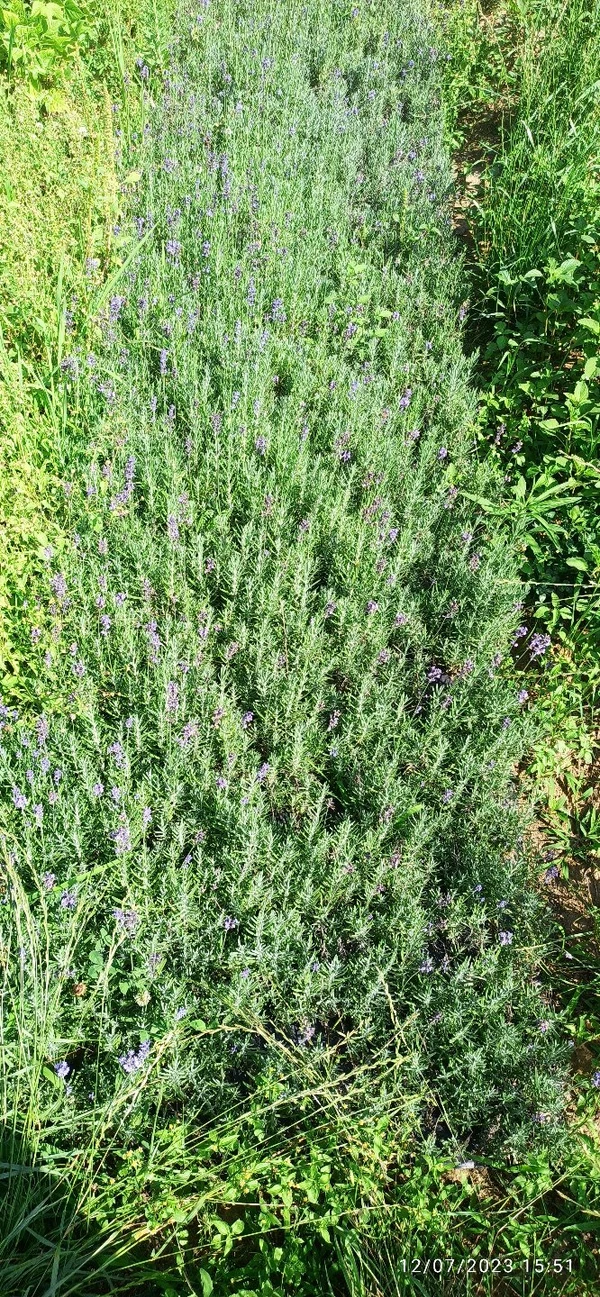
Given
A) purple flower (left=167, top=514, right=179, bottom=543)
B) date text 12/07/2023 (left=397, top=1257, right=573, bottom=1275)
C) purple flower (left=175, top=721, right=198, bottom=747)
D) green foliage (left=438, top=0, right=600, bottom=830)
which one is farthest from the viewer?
green foliage (left=438, top=0, right=600, bottom=830)

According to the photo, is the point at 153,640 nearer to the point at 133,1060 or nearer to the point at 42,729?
the point at 42,729

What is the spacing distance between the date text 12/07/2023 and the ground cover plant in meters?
0.09

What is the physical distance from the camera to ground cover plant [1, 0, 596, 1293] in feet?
7.25

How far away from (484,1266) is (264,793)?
57.6 inches

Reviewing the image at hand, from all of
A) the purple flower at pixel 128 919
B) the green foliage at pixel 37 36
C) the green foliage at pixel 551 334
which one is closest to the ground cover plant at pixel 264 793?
the purple flower at pixel 128 919

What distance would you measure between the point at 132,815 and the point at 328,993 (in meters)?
0.81


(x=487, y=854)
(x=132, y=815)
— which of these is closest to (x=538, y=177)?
(x=487, y=854)

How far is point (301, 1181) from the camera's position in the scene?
2221mm

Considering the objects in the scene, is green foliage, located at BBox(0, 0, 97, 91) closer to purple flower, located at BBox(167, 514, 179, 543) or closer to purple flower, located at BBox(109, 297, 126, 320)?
purple flower, located at BBox(109, 297, 126, 320)

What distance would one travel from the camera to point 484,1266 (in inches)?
87.7

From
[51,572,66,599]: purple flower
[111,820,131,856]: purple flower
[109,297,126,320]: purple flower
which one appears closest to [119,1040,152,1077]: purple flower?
[111,820,131,856]: purple flower

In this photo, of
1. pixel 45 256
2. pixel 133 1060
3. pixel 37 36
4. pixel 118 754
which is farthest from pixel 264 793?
pixel 37 36

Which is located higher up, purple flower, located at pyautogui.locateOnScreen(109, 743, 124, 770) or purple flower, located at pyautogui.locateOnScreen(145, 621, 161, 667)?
purple flower, located at pyautogui.locateOnScreen(145, 621, 161, 667)

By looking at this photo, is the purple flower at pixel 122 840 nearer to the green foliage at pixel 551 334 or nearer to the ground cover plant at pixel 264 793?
the ground cover plant at pixel 264 793
